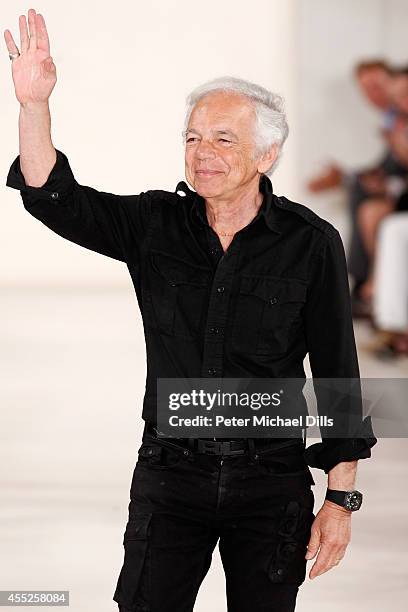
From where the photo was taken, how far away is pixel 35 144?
2262mm

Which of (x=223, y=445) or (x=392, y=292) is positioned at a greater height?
(x=392, y=292)

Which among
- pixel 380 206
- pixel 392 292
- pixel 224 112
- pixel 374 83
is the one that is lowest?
pixel 224 112

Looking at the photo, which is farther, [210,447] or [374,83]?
[374,83]

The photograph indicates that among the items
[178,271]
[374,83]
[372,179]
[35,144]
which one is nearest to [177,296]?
[178,271]

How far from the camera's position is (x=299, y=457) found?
2381 mm

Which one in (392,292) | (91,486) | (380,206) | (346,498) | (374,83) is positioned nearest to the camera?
(346,498)

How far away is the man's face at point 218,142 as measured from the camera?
231cm

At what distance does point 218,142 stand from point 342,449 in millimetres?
667

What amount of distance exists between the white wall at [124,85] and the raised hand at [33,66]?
10913mm

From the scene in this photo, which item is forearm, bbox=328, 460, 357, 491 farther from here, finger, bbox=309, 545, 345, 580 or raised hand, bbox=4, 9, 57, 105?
raised hand, bbox=4, 9, 57, 105

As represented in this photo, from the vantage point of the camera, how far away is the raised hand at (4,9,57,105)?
2240 millimetres

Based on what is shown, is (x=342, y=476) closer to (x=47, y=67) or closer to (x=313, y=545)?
(x=313, y=545)

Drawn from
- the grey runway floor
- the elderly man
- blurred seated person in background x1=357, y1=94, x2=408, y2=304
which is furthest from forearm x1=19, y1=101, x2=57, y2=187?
blurred seated person in background x1=357, y1=94, x2=408, y2=304

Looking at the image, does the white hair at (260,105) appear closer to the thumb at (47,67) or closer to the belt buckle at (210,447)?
the thumb at (47,67)
